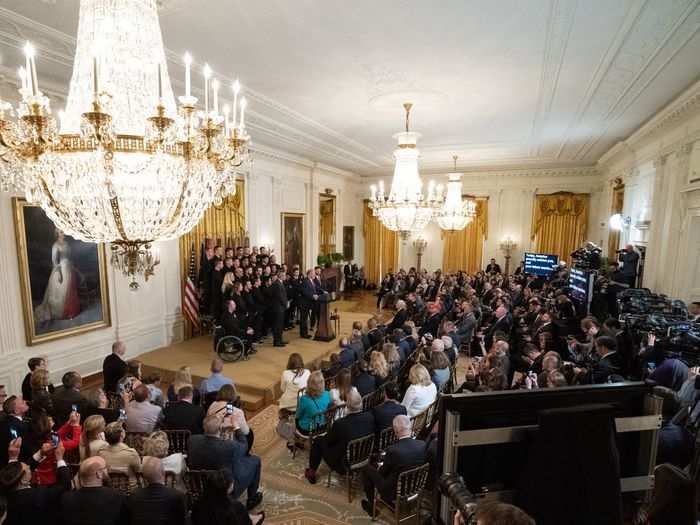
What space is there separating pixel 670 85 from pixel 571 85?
1325mm

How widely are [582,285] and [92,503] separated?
27.7 feet

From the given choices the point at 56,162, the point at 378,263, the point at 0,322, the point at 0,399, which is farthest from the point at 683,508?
the point at 378,263

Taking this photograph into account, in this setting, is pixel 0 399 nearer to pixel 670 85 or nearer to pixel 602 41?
pixel 602 41

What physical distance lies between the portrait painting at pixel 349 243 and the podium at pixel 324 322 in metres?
6.72

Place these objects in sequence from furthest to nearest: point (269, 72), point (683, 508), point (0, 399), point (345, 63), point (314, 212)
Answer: point (314, 212) < point (269, 72) < point (345, 63) < point (0, 399) < point (683, 508)

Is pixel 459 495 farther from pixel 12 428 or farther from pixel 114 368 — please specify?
pixel 114 368

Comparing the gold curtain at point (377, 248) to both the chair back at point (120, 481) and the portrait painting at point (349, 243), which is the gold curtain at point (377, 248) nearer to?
the portrait painting at point (349, 243)

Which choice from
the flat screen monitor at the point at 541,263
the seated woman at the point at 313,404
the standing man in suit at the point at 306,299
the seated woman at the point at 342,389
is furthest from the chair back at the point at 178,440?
the flat screen monitor at the point at 541,263

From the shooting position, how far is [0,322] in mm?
5090

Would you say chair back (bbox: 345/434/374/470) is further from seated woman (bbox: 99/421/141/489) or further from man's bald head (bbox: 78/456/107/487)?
man's bald head (bbox: 78/456/107/487)

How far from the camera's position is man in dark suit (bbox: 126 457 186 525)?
2.54 meters

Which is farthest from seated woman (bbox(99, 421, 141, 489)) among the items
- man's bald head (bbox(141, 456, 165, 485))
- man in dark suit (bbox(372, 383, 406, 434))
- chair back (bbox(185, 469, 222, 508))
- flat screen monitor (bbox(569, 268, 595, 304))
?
flat screen monitor (bbox(569, 268, 595, 304))

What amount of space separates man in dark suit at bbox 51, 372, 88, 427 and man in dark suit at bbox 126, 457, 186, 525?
1711mm

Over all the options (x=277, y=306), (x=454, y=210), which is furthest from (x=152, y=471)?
(x=454, y=210)
